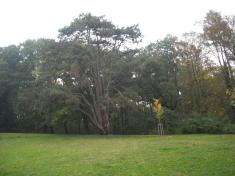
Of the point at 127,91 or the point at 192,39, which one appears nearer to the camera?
the point at 127,91

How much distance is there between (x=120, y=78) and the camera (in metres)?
42.1

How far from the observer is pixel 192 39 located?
45719 mm

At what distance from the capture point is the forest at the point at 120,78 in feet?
123

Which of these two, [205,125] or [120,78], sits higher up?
[120,78]

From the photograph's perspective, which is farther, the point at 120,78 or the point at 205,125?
the point at 120,78

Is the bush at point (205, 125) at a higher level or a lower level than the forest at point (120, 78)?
lower

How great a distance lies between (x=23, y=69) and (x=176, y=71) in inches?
931

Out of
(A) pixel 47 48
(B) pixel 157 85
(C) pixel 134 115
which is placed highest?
(A) pixel 47 48

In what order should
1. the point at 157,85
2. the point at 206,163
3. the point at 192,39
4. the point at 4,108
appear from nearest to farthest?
1. the point at 206,163
2. the point at 192,39
3. the point at 157,85
4. the point at 4,108

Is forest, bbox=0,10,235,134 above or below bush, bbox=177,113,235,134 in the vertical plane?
above

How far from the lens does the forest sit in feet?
123

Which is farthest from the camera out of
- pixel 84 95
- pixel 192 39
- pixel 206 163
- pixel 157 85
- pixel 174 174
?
pixel 157 85

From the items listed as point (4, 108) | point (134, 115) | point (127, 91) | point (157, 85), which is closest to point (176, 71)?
point (157, 85)

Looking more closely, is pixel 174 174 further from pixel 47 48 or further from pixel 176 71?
pixel 176 71
